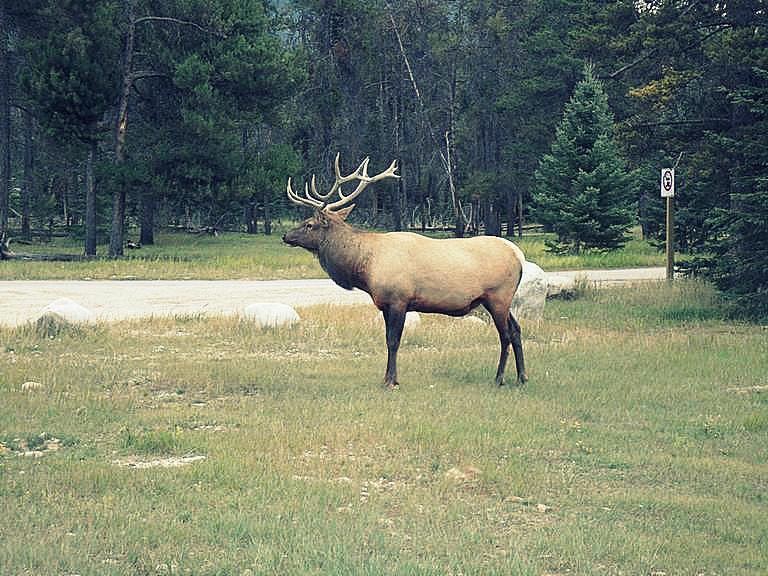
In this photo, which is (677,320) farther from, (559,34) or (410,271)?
(559,34)

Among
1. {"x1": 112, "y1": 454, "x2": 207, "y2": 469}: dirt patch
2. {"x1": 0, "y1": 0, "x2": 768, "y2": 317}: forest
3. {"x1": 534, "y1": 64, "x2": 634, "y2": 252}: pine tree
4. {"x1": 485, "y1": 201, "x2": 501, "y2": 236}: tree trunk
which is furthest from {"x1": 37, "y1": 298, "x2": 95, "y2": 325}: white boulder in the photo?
{"x1": 485, "y1": 201, "x2": 501, "y2": 236}: tree trunk

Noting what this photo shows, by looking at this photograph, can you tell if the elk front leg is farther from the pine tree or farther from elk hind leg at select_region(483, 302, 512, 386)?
the pine tree

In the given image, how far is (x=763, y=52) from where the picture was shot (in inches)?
679

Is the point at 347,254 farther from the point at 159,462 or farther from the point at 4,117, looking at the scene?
the point at 4,117

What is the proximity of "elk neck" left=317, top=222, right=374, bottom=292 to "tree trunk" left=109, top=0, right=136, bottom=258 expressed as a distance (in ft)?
66.5

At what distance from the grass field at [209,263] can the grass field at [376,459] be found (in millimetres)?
12041

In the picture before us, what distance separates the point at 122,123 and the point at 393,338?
22.9 metres

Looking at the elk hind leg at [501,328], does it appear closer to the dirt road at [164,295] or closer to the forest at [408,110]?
the dirt road at [164,295]

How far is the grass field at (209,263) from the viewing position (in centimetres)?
2612

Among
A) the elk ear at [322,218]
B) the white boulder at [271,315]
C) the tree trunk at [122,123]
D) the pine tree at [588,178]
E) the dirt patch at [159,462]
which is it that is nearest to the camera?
the dirt patch at [159,462]

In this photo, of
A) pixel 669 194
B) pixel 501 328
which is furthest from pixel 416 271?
pixel 669 194

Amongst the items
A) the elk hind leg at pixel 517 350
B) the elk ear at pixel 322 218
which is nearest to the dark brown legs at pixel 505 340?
the elk hind leg at pixel 517 350

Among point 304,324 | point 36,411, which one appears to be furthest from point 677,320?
point 36,411

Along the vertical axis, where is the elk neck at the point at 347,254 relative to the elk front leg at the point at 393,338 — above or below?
above
